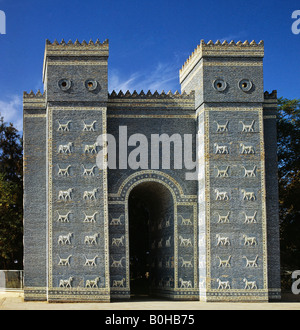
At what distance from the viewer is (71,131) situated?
28422 mm

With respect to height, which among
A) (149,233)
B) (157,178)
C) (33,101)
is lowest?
(149,233)

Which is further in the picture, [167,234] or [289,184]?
[289,184]

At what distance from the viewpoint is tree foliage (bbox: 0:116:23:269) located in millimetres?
37875

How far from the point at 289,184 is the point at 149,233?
9370 millimetres

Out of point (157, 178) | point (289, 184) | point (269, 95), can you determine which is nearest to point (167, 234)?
point (157, 178)

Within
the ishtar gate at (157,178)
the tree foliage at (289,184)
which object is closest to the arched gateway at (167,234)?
the ishtar gate at (157,178)

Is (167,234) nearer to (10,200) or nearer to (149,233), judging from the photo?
(149,233)

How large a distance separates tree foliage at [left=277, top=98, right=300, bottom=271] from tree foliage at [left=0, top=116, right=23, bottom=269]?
48.6ft

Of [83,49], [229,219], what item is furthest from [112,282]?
[83,49]

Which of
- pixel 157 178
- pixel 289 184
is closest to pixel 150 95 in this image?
pixel 157 178

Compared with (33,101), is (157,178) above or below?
below

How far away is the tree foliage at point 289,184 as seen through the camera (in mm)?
36906

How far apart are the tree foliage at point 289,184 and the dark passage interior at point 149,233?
7872mm

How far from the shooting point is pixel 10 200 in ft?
124
